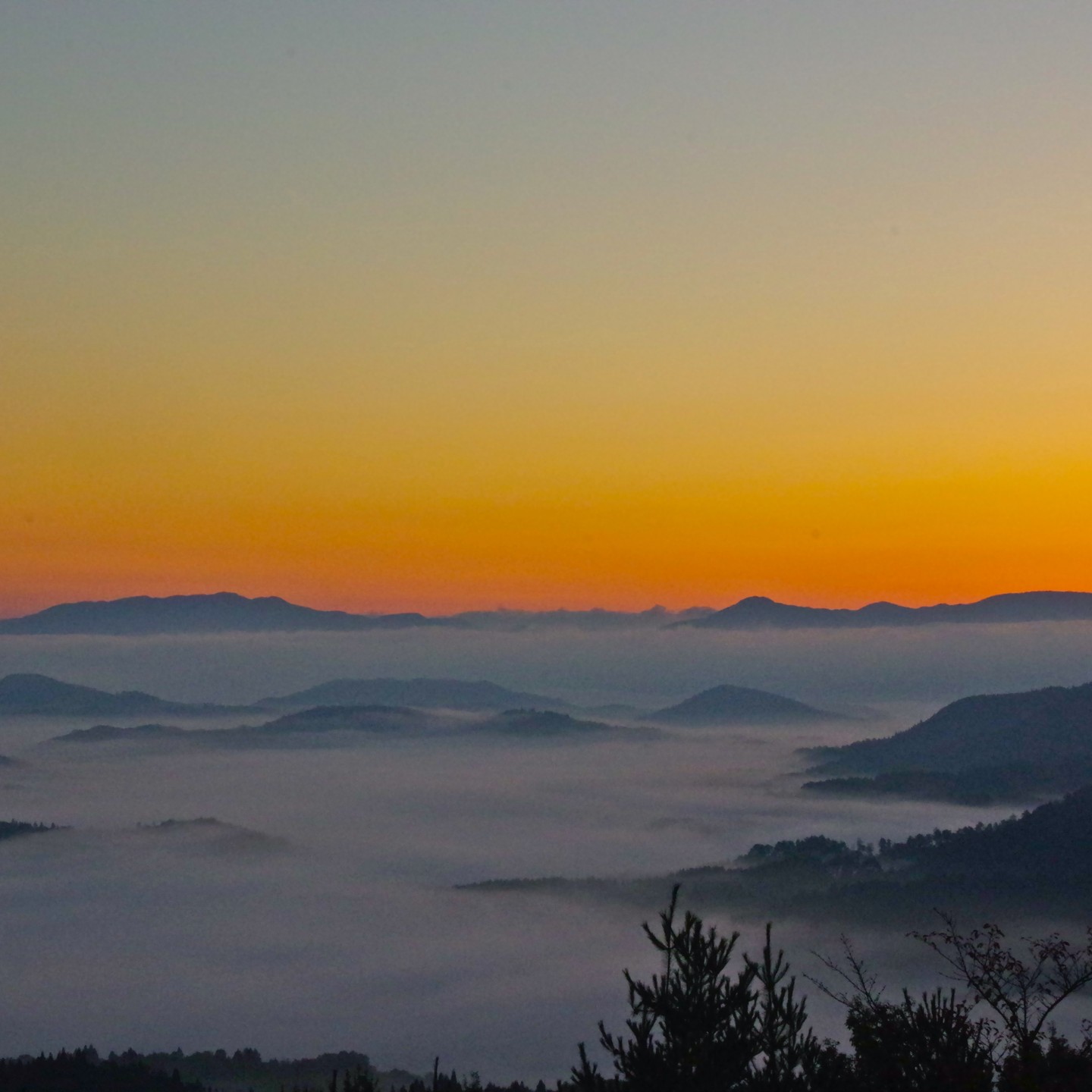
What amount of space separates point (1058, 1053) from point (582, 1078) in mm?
11953

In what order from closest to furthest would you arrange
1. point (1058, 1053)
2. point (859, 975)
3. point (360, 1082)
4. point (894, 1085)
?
1. point (894, 1085)
2. point (1058, 1053)
3. point (859, 975)
4. point (360, 1082)

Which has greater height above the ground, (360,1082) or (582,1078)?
(582,1078)

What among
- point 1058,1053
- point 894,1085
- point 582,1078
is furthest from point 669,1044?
point 1058,1053

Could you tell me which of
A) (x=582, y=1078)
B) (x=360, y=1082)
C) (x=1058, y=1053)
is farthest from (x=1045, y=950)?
(x=360, y=1082)

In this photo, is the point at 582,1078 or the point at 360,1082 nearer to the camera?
the point at 582,1078

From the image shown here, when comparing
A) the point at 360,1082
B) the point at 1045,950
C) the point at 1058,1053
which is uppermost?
the point at 1045,950

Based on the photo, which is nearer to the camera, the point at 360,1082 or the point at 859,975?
the point at 859,975

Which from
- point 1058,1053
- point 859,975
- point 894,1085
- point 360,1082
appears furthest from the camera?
point 360,1082

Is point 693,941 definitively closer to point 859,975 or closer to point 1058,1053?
point 859,975

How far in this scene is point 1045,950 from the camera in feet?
101

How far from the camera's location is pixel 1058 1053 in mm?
29062

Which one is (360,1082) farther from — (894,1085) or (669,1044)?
(894,1085)

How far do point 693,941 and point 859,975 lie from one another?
22.9ft

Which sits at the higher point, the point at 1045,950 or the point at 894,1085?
the point at 1045,950
